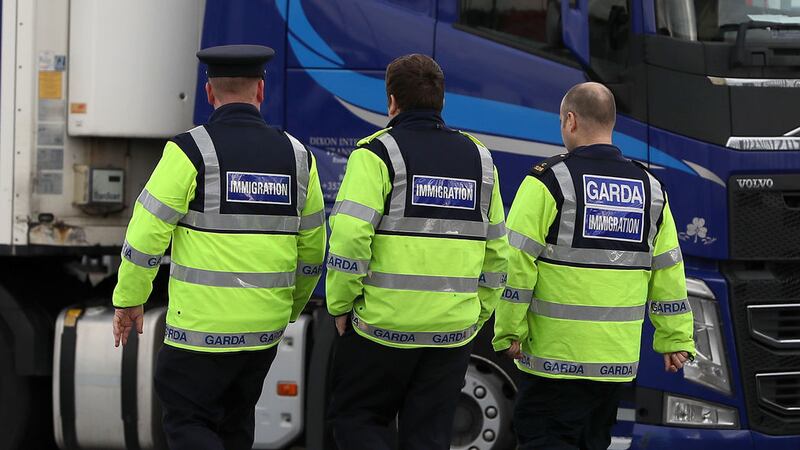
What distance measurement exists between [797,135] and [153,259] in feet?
9.76

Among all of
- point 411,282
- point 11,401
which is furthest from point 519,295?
point 11,401

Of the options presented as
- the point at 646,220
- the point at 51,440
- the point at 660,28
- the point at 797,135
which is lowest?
the point at 51,440

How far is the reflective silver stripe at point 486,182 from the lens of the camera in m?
4.64

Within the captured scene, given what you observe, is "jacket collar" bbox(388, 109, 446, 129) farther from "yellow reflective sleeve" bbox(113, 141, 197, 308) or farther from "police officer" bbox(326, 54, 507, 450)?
"yellow reflective sleeve" bbox(113, 141, 197, 308)

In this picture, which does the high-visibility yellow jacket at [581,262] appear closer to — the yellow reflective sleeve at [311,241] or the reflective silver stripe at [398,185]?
the reflective silver stripe at [398,185]

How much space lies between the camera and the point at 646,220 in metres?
4.68

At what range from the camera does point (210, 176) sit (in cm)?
443

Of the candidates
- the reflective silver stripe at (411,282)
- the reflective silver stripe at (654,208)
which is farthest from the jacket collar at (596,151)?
the reflective silver stripe at (411,282)

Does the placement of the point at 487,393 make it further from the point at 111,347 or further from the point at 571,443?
the point at 111,347

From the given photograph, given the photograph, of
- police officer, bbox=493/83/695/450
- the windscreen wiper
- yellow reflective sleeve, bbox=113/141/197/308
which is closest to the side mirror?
the windscreen wiper

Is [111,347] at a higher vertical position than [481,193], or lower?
lower

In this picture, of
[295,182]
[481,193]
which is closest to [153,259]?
[295,182]

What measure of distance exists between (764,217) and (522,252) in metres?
1.65

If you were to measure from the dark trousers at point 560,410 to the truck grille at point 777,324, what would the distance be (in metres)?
1.31
